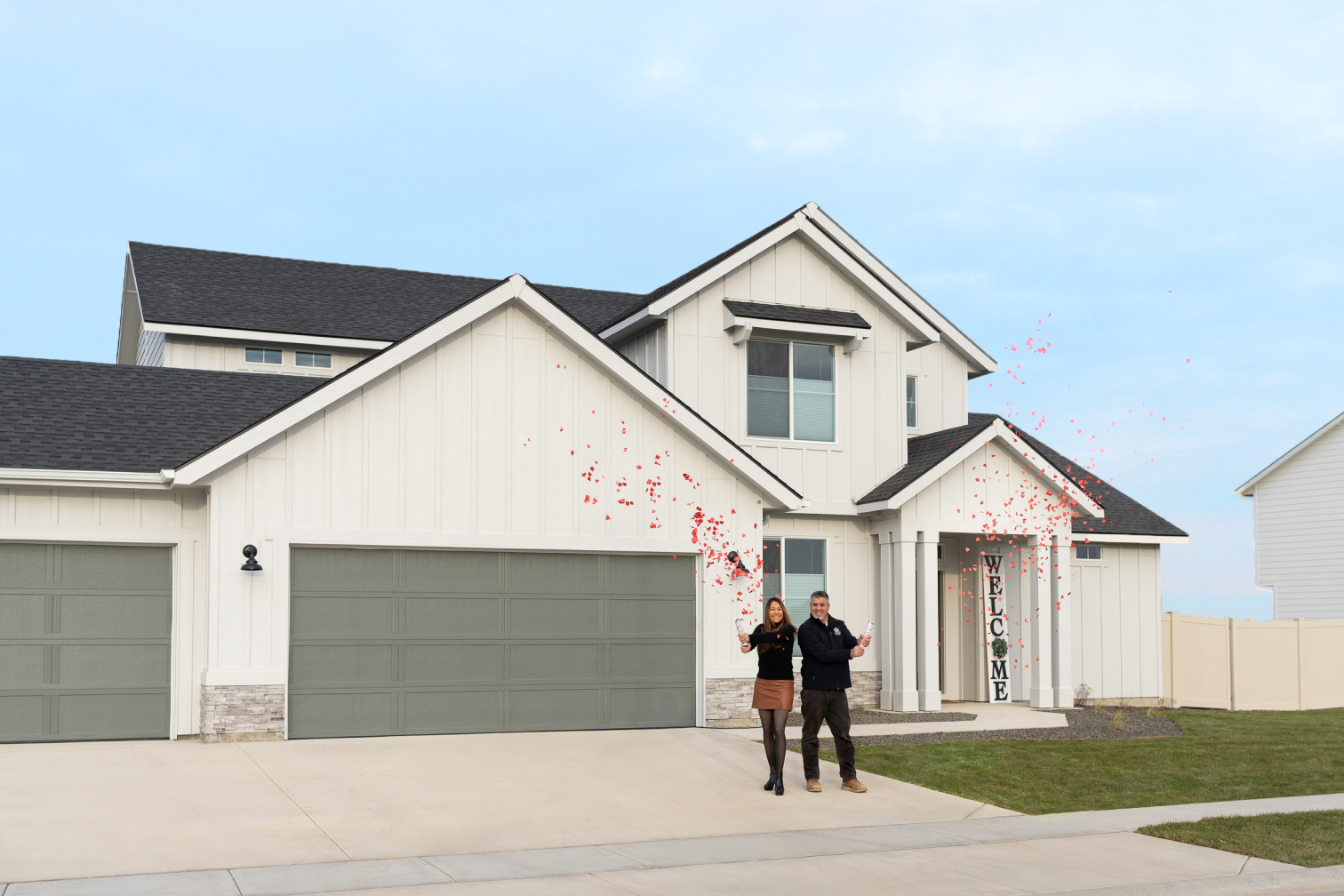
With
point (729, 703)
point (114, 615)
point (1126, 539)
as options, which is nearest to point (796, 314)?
point (729, 703)

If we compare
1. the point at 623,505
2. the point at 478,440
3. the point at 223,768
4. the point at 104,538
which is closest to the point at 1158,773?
the point at 623,505

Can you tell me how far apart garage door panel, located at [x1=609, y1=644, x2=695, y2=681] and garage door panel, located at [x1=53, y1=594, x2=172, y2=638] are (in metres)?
5.35

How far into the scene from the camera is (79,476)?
45.9ft

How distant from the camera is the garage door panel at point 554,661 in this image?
15375 millimetres

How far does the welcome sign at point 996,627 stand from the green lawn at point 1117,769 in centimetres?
352

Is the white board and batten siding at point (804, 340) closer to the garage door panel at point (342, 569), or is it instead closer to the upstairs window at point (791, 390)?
the upstairs window at point (791, 390)

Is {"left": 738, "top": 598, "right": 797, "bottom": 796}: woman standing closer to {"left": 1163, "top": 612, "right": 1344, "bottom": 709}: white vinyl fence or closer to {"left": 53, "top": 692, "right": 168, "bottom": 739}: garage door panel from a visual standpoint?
{"left": 53, "top": 692, "right": 168, "bottom": 739}: garage door panel

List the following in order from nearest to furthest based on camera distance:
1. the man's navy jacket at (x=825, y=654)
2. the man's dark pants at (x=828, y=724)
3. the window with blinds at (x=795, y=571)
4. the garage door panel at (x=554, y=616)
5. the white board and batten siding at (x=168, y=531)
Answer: the man's navy jacket at (x=825, y=654) → the man's dark pants at (x=828, y=724) → the white board and batten siding at (x=168, y=531) → the garage door panel at (x=554, y=616) → the window with blinds at (x=795, y=571)

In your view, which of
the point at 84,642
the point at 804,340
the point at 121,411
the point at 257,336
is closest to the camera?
the point at 84,642

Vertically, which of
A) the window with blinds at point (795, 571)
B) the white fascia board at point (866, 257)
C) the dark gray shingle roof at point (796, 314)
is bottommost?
the window with blinds at point (795, 571)

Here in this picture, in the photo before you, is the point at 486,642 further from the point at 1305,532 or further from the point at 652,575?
the point at 1305,532

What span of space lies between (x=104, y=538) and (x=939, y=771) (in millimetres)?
9641

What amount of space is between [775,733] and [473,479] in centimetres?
543

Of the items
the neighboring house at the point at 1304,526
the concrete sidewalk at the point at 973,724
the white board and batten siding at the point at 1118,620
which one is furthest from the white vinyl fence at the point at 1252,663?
the neighboring house at the point at 1304,526
